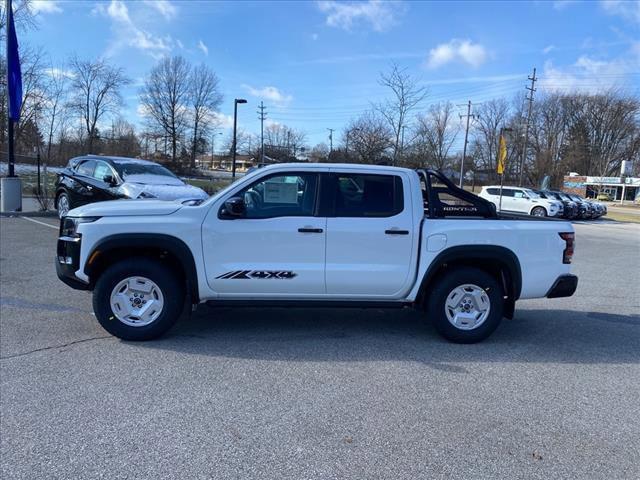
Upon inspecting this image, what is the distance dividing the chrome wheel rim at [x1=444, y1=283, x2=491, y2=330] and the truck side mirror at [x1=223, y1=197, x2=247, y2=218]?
230cm

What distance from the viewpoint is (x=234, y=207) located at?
4.70 metres

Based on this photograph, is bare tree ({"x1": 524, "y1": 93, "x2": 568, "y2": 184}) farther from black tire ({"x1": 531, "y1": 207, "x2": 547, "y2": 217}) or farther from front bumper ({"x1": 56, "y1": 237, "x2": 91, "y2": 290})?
front bumper ({"x1": 56, "y1": 237, "x2": 91, "y2": 290})

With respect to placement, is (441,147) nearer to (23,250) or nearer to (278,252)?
(23,250)

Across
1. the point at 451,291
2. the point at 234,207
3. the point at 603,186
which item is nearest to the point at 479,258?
the point at 451,291

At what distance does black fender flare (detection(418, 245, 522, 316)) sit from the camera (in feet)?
16.2

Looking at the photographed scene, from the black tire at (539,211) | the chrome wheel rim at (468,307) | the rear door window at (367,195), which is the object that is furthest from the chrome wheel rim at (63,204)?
the black tire at (539,211)

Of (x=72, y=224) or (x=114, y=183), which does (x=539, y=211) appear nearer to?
(x=114, y=183)

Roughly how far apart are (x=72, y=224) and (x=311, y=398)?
119 inches

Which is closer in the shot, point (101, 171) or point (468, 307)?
point (468, 307)

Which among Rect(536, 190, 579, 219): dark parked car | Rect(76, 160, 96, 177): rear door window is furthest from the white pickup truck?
Rect(536, 190, 579, 219): dark parked car

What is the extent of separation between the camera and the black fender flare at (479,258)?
4.93 metres

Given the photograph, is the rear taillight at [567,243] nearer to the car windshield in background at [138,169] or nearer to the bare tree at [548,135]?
the car windshield in background at [138,169]

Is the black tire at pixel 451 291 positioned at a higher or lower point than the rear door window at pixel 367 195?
lower

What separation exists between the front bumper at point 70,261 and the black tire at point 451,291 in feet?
11.6
